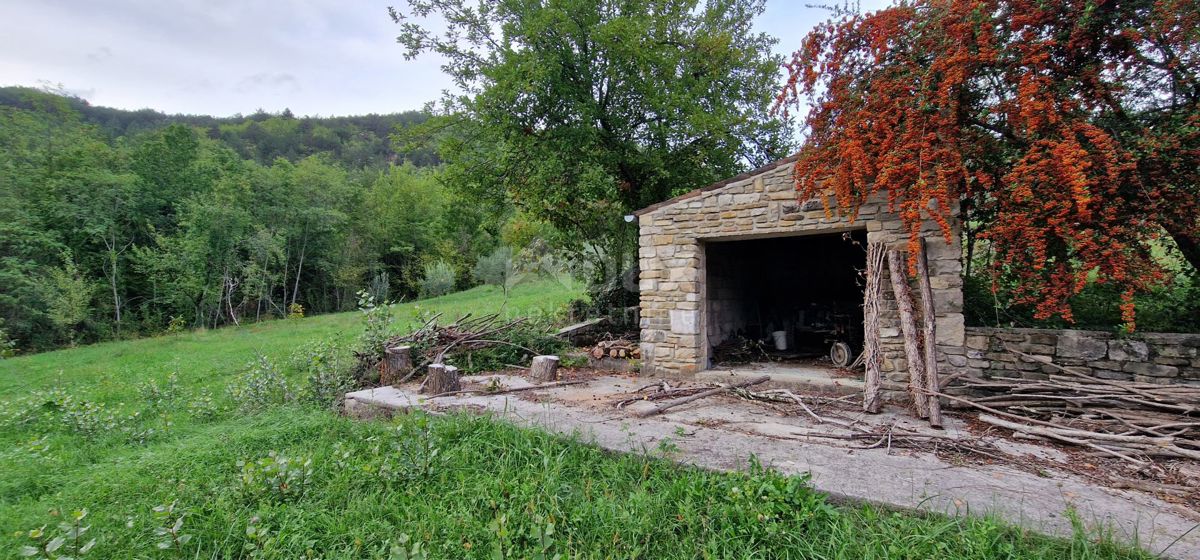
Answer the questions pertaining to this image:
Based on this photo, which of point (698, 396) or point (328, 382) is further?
point (328, 382)

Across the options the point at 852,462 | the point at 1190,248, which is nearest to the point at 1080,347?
the point at 1190,248

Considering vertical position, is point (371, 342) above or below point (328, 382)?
above

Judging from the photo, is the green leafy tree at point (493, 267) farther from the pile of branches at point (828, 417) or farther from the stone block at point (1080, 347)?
the stone block at point (1080, 347)

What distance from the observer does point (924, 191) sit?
4457 mm

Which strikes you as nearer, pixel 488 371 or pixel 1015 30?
pixel 1015 30

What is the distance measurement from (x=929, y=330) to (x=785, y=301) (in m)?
4.51

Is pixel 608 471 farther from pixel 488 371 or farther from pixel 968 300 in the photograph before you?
pixel 968 300

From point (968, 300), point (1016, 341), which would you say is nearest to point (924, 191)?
point (1016, 341)

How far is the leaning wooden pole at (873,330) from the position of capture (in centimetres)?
487

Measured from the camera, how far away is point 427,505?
10.7 ft

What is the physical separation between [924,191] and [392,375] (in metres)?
6.35

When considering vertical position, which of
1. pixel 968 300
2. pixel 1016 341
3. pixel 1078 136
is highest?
pixel 1078 136

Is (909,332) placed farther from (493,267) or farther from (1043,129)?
(493,267)

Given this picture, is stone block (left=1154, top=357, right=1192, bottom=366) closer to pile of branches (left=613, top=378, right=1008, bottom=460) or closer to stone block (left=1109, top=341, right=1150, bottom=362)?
stone block (left=1109, top=341, right=1150, bottom=362)
